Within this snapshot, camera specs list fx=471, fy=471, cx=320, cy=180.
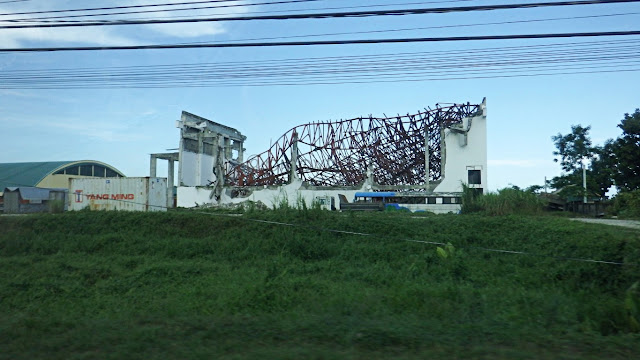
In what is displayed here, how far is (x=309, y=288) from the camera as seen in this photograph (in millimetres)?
11578

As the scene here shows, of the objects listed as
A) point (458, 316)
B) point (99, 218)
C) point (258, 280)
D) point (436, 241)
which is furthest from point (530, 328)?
point (99, 218)

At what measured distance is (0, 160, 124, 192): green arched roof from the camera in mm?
44678

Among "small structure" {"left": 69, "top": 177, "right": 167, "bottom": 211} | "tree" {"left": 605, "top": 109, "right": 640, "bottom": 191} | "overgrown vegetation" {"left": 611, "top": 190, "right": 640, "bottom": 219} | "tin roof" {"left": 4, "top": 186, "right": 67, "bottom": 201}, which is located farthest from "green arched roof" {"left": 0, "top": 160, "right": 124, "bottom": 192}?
"tree" {"left": 605, "top": 109, "right": 640, "bottom": 191}

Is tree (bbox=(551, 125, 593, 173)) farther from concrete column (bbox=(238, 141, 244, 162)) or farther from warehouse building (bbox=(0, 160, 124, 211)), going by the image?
warehouse building (bbox=(0, 160, 124, 211))

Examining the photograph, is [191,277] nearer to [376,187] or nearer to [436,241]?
[436,241]

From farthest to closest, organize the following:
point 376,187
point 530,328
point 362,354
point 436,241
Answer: point 376,187, point 436,241, point 530,328, point 362,354

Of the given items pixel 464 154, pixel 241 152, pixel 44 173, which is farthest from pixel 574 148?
pixel 44 173

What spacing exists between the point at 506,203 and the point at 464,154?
1008cm

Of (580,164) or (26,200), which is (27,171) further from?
(580,164)

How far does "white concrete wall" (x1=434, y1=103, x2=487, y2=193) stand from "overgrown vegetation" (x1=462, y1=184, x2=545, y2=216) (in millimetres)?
7468

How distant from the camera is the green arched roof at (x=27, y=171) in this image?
147 ft

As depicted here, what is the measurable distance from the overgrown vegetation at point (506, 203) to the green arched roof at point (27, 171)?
4035 cm

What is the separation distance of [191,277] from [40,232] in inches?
416

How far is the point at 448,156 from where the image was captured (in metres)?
32.9
